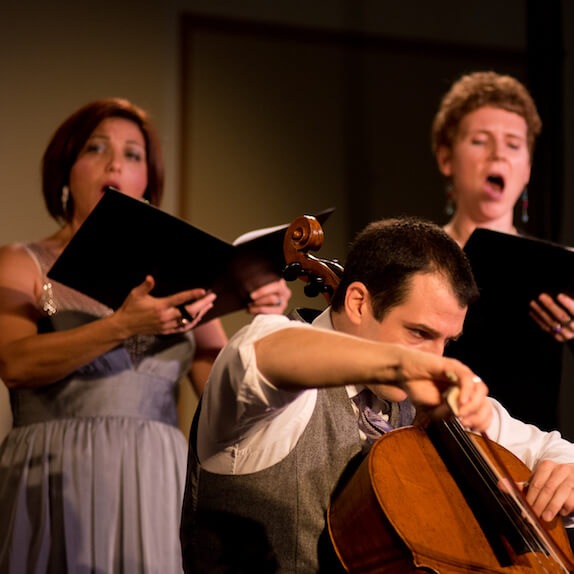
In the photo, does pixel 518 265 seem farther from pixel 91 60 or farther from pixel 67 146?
pixel 91 60

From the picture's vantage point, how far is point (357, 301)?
4.34 feet

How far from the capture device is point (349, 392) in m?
1.31

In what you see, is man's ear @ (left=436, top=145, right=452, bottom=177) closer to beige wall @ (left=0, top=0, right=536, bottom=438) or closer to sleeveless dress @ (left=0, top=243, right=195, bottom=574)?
sleeveless dress @ (left=0, top=243, right=195, bottom=574)

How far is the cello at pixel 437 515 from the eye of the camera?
1.04 metres

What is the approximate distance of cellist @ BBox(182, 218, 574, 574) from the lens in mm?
966

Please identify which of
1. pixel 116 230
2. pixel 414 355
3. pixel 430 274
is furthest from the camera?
pixel 116 230

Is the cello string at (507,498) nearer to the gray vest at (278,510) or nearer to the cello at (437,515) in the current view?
the cello at (437,515)

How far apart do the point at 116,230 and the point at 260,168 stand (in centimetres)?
168

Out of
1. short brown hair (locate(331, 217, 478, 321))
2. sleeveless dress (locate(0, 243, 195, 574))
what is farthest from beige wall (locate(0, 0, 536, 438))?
short brown hair (locate(331, 217, 478, 321))

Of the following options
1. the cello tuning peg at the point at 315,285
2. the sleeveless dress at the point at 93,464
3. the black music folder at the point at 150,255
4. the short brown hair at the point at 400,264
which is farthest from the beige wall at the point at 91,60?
the short brown hair at the point at 400,264

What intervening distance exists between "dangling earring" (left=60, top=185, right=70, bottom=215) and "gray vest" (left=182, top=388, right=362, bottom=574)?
1148mm

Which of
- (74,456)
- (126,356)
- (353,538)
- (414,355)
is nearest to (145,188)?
(126,356)

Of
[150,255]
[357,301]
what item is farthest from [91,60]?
[357,301]

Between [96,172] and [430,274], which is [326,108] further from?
[430,274]
